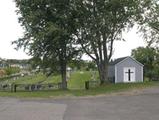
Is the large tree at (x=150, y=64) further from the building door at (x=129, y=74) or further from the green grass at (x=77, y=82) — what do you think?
the building door at (x=129, y=74)

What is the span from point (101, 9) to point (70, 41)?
4.30 meters

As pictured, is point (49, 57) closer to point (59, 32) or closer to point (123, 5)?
point (59, 32)

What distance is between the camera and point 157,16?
44750mm

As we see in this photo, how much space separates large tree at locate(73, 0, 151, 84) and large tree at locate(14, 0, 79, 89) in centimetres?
110

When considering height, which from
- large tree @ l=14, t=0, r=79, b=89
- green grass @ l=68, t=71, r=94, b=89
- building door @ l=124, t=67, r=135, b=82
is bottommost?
green grass @ l=68, t=71, r=94, b=89

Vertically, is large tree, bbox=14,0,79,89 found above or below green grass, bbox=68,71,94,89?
above

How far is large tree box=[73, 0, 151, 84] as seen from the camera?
131 ft

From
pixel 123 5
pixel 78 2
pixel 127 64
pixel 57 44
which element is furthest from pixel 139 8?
pixel 127 64

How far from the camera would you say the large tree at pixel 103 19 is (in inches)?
1576

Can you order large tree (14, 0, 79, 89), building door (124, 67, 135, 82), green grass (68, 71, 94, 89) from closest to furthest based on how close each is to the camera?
large tree (14, 0, 79, 89)
building door (124, 67, 135, 82)
green grass (68, 71, 94, 89)

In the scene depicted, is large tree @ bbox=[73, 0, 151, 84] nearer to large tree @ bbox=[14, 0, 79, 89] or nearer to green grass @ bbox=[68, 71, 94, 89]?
large tree @ bbox=[14, 0, 79, 89]

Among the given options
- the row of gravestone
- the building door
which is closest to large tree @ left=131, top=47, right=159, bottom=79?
the building door

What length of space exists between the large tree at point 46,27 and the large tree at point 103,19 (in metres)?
1.10

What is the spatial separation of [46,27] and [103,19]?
5.37m
